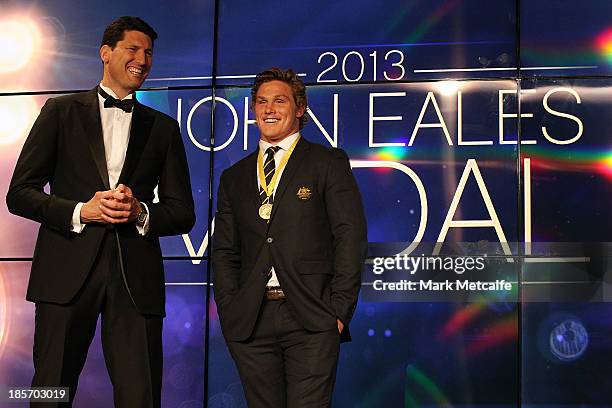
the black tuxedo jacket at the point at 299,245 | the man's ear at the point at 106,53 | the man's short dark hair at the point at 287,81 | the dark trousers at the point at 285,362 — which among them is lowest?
the dark trousers at the point at 285,362

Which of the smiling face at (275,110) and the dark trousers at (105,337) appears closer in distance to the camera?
the dark trousers at (105,337)

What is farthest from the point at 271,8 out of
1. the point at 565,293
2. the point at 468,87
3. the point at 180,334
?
the point at 565,293

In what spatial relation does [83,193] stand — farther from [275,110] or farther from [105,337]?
[275,110]

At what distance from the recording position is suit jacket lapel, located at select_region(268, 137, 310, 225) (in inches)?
150

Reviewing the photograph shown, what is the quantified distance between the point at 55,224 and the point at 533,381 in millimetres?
2703

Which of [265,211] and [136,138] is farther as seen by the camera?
[265,211]

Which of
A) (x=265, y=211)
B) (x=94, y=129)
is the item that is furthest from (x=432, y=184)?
(x=94, y=129)

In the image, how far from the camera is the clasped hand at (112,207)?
11.3 ft

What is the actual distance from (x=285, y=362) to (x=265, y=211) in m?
0.61

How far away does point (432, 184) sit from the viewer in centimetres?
516

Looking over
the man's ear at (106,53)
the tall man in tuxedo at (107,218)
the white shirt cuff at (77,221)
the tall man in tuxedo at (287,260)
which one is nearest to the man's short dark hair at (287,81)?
A: the tall man in tuxedo at (287,260)

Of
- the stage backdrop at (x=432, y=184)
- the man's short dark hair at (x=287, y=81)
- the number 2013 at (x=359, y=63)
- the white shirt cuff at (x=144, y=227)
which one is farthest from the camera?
the number 2013 at (x=359, y=63)

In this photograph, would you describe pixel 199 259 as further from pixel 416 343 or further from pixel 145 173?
pixel 145 173

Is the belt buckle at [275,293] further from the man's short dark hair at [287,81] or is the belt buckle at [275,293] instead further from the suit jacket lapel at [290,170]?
the man's short dark hair at [287,81]
